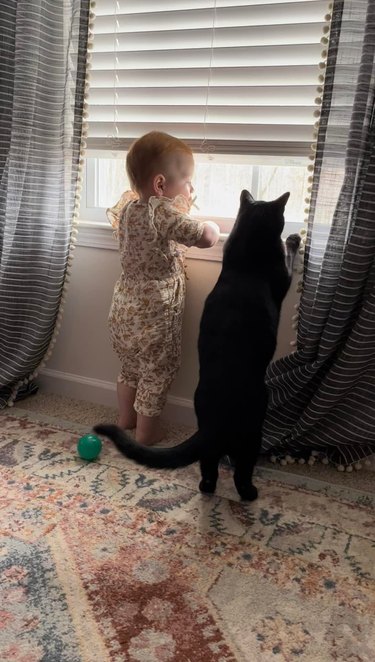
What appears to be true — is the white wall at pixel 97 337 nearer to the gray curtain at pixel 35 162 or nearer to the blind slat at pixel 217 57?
the gray curtain at pixel 35 162

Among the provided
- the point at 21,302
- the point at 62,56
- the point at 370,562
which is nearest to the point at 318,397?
the point at 370,562

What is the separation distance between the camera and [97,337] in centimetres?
221

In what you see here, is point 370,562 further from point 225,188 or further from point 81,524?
point 225,188

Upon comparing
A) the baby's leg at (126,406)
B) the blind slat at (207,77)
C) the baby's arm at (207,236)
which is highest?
the blind slat at (207,77)

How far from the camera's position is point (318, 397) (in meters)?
1.67

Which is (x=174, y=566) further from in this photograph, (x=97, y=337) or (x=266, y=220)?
(x=97, y=337)

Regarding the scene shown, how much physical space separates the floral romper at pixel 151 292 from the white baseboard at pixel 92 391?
200 mm

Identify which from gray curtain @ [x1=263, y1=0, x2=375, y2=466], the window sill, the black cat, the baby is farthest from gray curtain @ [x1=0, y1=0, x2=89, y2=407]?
gray curtain @ [x1=263, y1=0, x2=375, y2=466]

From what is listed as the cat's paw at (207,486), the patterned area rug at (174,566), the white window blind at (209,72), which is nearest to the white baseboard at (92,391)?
the patterned area rug at (174,566)

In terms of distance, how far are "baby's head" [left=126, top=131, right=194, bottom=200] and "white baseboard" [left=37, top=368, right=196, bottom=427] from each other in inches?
30.6

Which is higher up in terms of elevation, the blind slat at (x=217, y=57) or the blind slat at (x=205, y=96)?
the blind slat at (x=217, y=57)

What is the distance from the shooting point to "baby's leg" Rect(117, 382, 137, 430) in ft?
6.48

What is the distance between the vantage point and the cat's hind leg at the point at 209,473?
1521 mm

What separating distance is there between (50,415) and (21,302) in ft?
1.44
